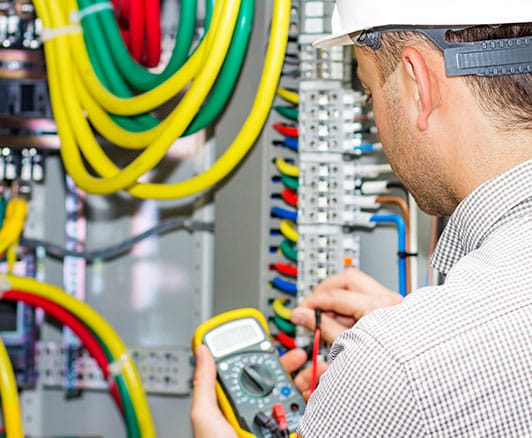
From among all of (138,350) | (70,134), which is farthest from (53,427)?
(70,134)

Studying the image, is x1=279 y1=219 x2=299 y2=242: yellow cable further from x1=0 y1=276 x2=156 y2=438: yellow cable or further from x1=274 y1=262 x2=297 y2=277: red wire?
x1=0 y1=276 x2=156 y2=438: yellow cable

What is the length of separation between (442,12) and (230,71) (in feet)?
2.64

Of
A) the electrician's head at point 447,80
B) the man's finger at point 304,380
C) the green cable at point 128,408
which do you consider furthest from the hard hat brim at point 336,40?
the green cable at point 128,408

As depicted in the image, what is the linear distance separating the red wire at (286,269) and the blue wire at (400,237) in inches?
8.1

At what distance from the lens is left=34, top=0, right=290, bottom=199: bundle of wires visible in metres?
1.80

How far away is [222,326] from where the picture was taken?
168 cm

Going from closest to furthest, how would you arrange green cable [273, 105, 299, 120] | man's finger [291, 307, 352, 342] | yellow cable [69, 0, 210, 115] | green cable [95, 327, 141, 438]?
man's finger [291, 307, 352, 342], yellow cable [69, 0, 210, 115], green cable [273, 105, 299, 120], green cable [95, 327, 141, 438]

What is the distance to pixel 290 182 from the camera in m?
1.91

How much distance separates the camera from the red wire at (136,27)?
2.03 meters

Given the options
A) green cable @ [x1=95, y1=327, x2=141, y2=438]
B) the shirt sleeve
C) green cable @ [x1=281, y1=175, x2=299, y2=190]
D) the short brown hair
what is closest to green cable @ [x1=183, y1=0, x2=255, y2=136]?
green cable @ [x1=281, y1=175, x2=299, y2=190]

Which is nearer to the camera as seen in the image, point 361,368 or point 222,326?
point 361,368

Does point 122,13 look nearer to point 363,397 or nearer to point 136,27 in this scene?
point 136,27

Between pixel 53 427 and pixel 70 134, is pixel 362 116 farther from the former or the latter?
pixel 53 427

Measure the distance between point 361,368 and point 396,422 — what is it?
64 mm
